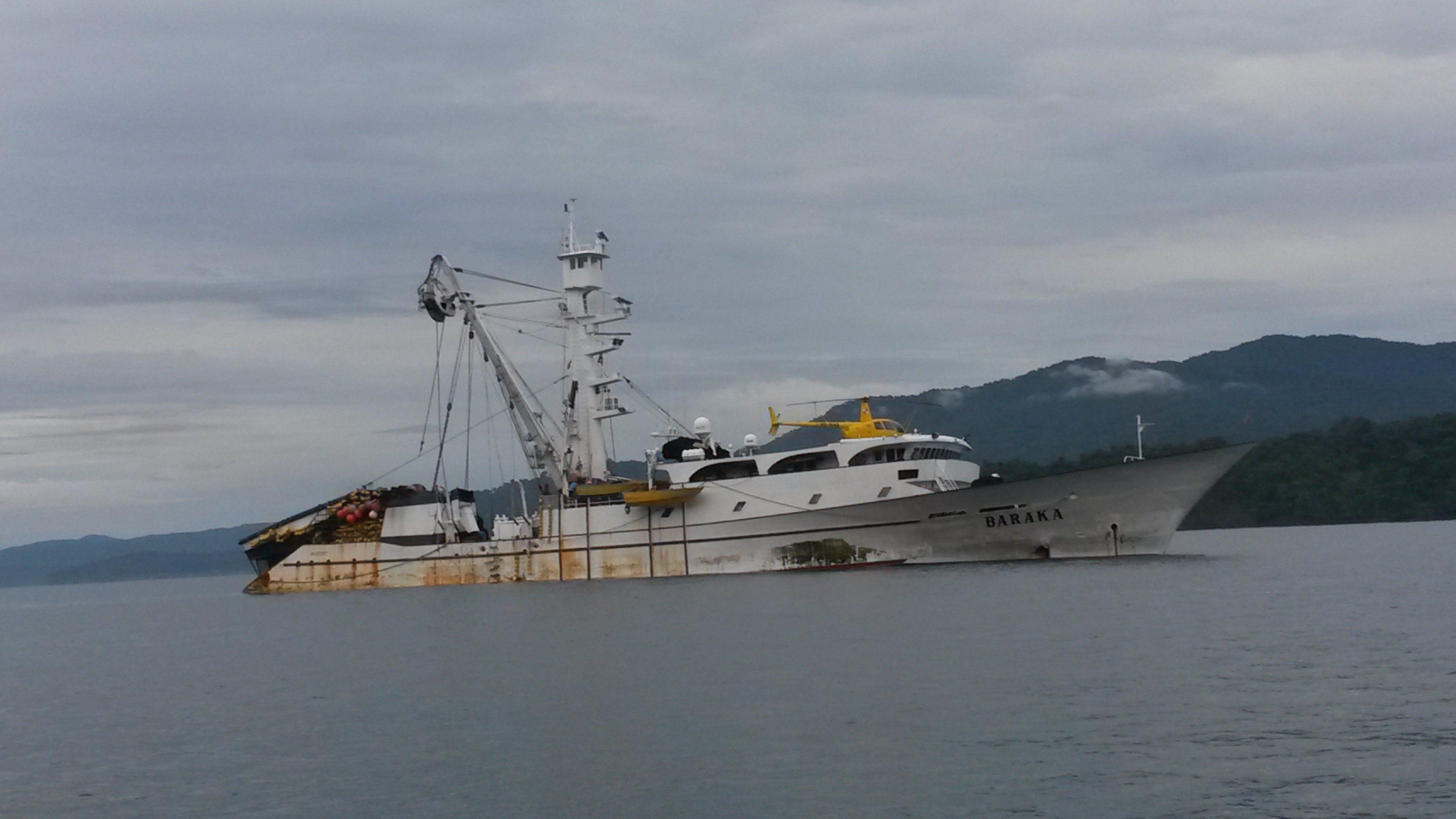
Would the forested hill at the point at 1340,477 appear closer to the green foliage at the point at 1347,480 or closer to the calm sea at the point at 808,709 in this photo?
the green foliage at the point at 1347,480

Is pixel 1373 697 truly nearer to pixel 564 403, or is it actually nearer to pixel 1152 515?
pixel 1152 515

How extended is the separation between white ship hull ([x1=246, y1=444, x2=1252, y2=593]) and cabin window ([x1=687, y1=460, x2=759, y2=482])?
Answer: 2.02 ft

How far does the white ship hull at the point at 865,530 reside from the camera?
184 feet

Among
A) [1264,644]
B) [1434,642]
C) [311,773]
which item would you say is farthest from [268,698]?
[1434,642]

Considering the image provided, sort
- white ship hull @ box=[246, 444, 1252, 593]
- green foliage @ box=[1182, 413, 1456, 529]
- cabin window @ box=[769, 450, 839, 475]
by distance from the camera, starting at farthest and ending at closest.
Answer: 1. green foliage @ box=[1182, 413, 1456, 529]
2. cabin window @ box=[769, 450, 839, 475]
3. white ship hull @ box=[246, 444, 1252, 593]

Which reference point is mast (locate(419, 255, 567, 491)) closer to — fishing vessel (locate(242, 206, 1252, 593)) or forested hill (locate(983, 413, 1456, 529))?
fishing vessel (locate(242, 206, 1252, 593))

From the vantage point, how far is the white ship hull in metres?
56.1

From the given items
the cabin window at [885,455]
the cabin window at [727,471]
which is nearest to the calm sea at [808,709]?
the cabin window at [885,455]

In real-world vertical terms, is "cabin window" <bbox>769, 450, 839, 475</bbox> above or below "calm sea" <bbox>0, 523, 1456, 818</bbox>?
above

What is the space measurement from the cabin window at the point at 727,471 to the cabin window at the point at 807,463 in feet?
3.43

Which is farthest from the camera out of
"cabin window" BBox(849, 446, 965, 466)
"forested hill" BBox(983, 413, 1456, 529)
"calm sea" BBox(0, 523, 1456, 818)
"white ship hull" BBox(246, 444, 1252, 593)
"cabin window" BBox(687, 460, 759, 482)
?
"forested hill" BBox(983, 413, 1456, 529)

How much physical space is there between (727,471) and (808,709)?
35.1m

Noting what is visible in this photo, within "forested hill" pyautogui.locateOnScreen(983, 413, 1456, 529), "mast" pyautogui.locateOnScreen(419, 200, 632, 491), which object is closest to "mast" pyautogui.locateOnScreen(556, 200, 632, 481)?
"mast" pyautogui.locateOnScreen(419, 200, 632, 491)

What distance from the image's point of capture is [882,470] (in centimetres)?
5791
